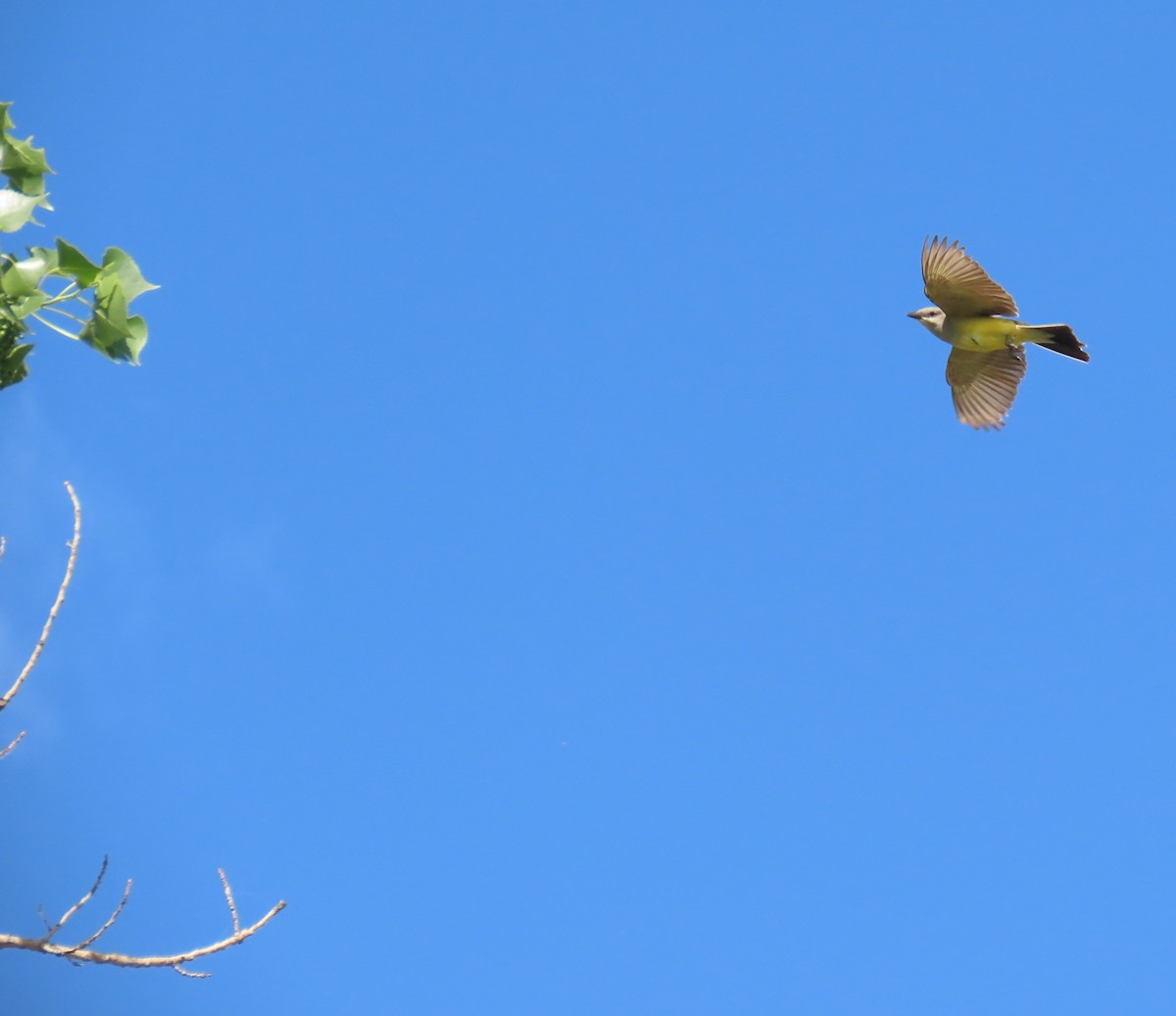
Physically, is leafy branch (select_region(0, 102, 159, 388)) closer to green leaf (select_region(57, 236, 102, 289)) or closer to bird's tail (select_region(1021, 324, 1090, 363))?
green leaf (select_region(57, 236, 102, 289))

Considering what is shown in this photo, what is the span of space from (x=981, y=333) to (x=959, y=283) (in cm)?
76

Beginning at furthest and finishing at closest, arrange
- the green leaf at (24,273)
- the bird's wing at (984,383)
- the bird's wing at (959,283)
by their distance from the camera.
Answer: the bird's wing at (984,383)
the bird's wing at (959,283)
the green leaf at (24,273)

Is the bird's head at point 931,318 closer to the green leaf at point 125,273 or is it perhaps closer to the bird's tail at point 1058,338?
the bird's tail at point 1058,338

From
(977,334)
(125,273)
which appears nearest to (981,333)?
(977,334)

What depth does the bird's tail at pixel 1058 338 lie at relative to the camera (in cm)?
1166

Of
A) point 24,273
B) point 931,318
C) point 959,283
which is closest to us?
point 24,273

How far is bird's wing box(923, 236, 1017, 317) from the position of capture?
38.2 ft

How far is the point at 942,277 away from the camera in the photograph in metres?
12.0

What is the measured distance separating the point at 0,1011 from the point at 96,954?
408ft

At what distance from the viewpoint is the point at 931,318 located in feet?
41.8

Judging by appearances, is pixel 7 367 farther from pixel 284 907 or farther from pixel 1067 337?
pixel 1067 337

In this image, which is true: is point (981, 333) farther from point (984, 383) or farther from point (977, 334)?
point (984, 383)

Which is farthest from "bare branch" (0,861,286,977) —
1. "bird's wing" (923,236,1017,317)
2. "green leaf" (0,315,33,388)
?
"bird's wing" (923,236,1017,317)

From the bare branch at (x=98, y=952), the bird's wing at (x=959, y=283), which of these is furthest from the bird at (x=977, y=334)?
the bare branch at (x=98, y=952)
